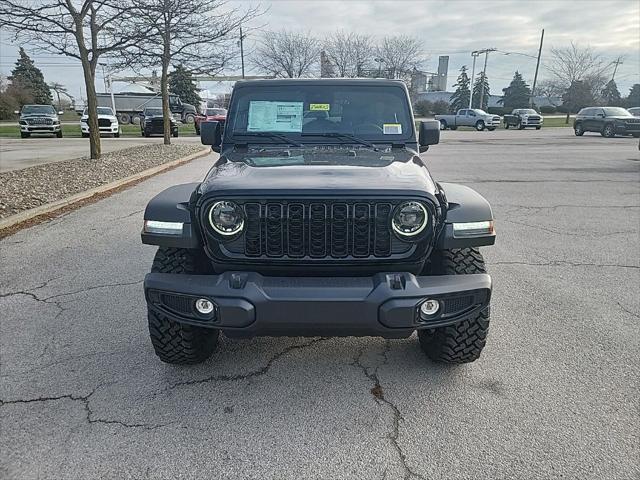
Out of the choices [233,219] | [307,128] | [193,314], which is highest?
[307,128]

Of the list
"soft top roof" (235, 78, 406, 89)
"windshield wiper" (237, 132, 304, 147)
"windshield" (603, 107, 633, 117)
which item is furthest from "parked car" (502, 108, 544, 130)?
"windshield wiper" (237, 132, 304, 147)

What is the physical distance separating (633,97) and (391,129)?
82071mm

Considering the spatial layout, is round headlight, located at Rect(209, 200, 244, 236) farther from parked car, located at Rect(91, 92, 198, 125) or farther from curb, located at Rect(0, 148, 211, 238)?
parked car, located at Rect(91, 92, 198, 125)

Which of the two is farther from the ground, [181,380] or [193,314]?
[193,314]

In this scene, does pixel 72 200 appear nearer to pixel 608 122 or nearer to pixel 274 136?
pixel 274 136

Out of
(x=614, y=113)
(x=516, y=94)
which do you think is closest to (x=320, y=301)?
(x=614, y=113)

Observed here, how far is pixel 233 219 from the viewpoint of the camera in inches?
96.3

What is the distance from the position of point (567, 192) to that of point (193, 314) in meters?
8.73

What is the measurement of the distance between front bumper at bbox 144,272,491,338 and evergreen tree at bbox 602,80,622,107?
70769 millimetres

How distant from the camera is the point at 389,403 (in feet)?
8.46

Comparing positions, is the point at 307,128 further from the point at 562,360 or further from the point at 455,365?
the point at 562,360

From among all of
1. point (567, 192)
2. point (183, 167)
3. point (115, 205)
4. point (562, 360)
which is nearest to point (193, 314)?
point (562, 360)

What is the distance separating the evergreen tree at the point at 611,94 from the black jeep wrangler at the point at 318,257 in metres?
70.4

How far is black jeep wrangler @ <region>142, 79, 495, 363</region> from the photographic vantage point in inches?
89.7
